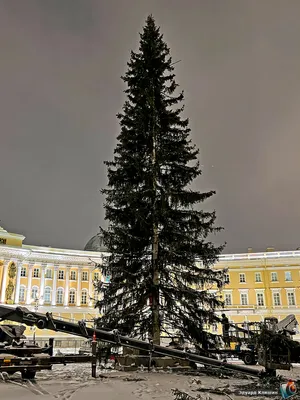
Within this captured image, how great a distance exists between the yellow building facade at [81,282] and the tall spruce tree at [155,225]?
47169mm

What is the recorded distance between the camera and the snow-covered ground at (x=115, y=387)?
849 cm

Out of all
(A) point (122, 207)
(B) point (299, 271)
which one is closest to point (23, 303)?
(B) point (299, 271)

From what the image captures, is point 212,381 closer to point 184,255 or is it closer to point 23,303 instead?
point 184,255

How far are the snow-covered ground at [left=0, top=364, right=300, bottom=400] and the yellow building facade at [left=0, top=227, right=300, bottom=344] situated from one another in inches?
2115

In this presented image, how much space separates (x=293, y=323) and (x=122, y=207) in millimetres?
9414

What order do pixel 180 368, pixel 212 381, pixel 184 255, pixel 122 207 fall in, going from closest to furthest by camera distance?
pixel 212 381, pixel 180 368, pixel 184 255, pixel 122 207

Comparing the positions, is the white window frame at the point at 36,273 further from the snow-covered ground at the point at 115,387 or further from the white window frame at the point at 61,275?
the snow-covered ground at the point at 115,387

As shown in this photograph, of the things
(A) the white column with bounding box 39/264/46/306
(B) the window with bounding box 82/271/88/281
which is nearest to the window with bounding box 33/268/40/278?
(A) the white column with bounding box 39/264/46/306

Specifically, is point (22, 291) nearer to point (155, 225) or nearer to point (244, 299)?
point (244, 299)

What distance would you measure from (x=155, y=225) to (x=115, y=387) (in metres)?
8.86

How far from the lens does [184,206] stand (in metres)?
18.8

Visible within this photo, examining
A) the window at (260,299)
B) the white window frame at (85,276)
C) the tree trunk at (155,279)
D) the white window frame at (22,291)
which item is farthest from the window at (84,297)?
the tree trunk at (155,279)

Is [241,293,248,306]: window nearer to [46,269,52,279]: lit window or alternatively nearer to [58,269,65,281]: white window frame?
[58,269,65,281]: white window frame

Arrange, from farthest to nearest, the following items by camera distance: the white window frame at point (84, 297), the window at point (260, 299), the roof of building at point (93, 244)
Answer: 1. the roof of building at point (93, 244)
2. the white window frame at point (84, 297)
3. the window at point (260, 299)
